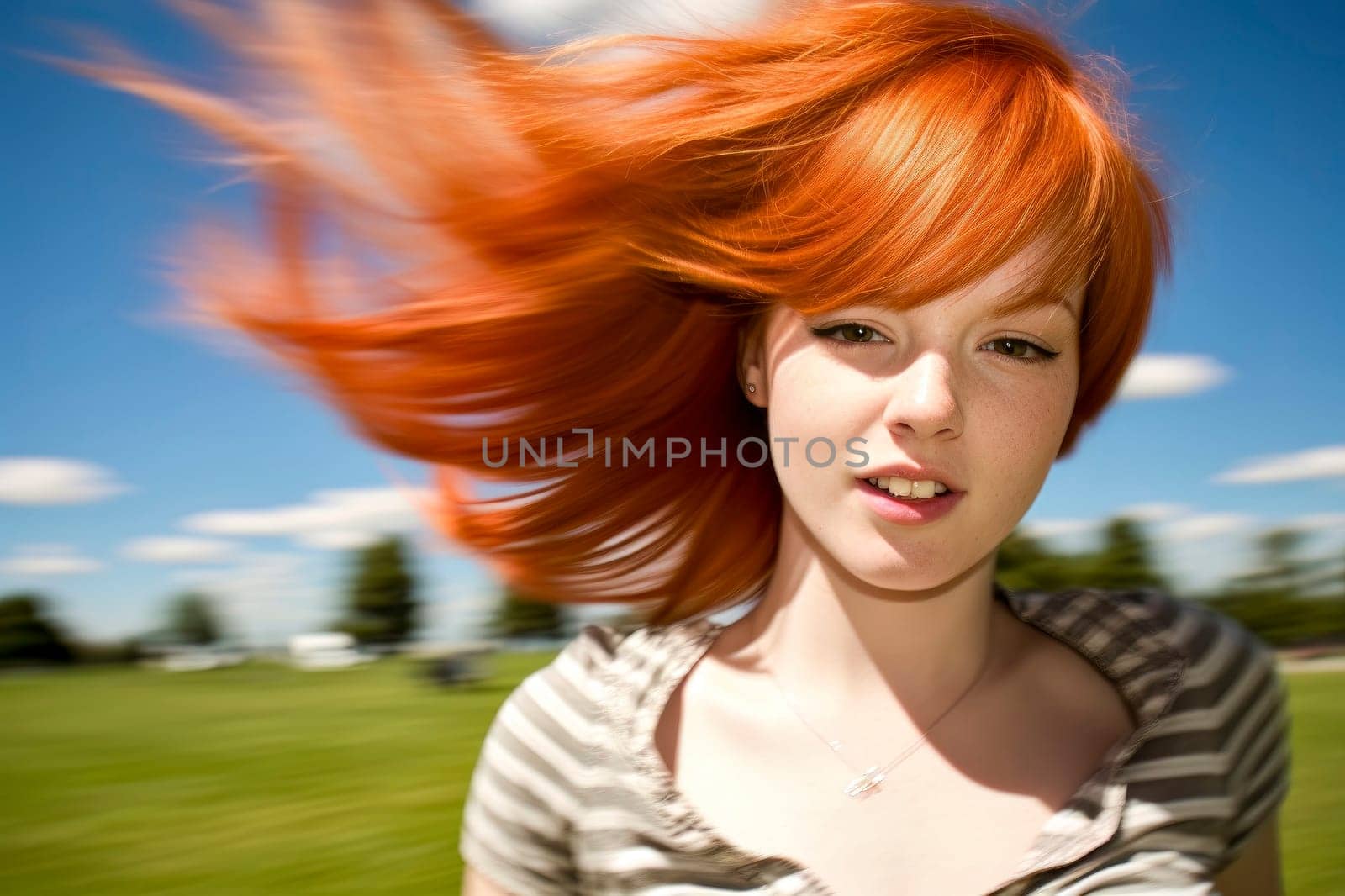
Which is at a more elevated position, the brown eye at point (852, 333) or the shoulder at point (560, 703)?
the brown eye at point (852, 333)

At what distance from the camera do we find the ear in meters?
0.88

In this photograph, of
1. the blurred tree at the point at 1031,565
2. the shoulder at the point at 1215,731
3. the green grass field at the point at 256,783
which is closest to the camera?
the shoulder at the point at 1215,731

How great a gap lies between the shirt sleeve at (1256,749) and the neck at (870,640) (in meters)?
0.24

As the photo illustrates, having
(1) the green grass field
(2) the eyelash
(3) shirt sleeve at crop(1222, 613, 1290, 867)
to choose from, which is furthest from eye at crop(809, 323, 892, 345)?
(1) the green grass field

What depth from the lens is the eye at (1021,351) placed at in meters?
0.75

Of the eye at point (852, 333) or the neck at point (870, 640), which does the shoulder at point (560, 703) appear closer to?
the neck at point (870, 640)

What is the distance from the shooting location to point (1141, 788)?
80cm

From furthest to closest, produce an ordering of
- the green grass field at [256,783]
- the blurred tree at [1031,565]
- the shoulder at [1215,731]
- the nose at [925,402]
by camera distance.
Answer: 1. the blurred tree at [1031,565]
2. the green grass field at [256,783]
3. the shoulder at [1215,731]
4. the nose at [925,402]

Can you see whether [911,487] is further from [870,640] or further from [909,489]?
[870,640]

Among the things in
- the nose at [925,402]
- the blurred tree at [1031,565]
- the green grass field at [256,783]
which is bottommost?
the green grass field at [256,783]

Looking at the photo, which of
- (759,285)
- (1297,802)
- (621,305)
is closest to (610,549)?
(621,305)

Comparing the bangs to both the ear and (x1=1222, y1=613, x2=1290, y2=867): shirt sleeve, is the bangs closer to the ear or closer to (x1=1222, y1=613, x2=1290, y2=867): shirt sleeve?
the ear

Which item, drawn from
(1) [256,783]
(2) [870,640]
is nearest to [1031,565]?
(2) [870,640]

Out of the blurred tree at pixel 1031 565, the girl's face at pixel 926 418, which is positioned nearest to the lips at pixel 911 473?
the girl's face at pixel 926 418
